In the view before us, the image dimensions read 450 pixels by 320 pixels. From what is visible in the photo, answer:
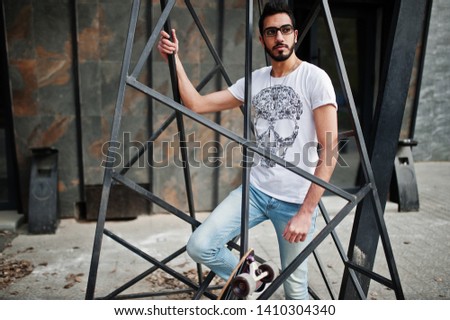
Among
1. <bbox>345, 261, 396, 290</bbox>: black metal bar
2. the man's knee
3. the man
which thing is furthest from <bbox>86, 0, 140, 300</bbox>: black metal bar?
<bbox>345, 261, 396, 290</bbox>: black metal bar

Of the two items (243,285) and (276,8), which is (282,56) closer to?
(276,8)

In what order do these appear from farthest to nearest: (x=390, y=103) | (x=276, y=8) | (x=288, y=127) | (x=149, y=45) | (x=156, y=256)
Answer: (x=156, y=256)
(x=390, y=103)
(x=288, y=127)
(x=276, y=8)
(x=149, y=45)

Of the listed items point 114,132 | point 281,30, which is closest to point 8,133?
point 114,132

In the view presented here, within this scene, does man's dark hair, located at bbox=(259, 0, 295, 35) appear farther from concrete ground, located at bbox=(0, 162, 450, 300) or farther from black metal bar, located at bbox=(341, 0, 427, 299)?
concrete ground, located at bbox=(0, 162, 450, 300)

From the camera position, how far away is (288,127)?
2.69 metres

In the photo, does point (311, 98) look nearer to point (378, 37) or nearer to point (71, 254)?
point (71, 254)

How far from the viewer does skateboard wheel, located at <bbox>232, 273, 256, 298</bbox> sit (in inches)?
86.7

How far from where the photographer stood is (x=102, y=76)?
5969mm

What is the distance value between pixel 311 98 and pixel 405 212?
483 cm

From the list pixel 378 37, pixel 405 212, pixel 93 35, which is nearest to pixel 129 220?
pixel 93 35

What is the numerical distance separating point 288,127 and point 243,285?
1032 millimetres

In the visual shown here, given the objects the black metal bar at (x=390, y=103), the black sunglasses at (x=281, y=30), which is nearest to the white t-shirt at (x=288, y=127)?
the black sunglasses at (x=281, y=30)

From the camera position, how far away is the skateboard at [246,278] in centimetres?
221

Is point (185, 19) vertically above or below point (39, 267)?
above
